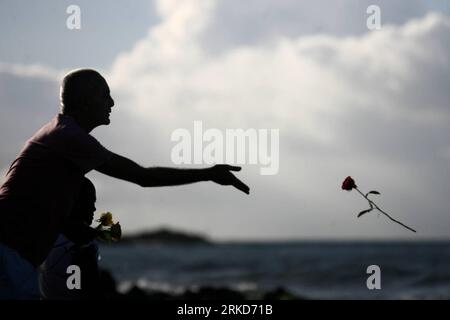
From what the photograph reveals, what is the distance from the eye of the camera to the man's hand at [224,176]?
166 inches

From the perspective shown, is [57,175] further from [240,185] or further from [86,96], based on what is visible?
[240,185]

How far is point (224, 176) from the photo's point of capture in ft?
13.9

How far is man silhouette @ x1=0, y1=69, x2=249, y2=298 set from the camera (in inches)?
156

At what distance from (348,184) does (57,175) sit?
207 centimetres

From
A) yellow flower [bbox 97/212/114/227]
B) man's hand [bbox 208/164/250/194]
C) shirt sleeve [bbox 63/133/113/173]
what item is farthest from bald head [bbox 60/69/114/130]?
yellow flower [bbox 97/212/114/227]

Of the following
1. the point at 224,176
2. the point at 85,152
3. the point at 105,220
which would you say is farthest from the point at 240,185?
the point at 105,220

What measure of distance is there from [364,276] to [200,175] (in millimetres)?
25884

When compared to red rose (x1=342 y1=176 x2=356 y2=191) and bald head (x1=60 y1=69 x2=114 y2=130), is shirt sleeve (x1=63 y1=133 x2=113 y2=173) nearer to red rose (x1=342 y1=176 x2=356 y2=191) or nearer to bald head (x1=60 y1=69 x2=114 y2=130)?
bald head (x1=60 y1=69 x2=114 y2=130)

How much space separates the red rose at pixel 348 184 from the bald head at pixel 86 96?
1778 millimetres

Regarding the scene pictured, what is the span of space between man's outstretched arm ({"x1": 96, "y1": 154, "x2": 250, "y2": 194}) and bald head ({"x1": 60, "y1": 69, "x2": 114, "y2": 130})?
294mm

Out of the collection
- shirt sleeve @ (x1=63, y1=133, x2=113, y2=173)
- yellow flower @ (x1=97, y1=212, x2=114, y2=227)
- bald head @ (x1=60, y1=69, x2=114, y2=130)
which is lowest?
yellow flower @ (x1=97, y1=212, x2=114, y2=227)
